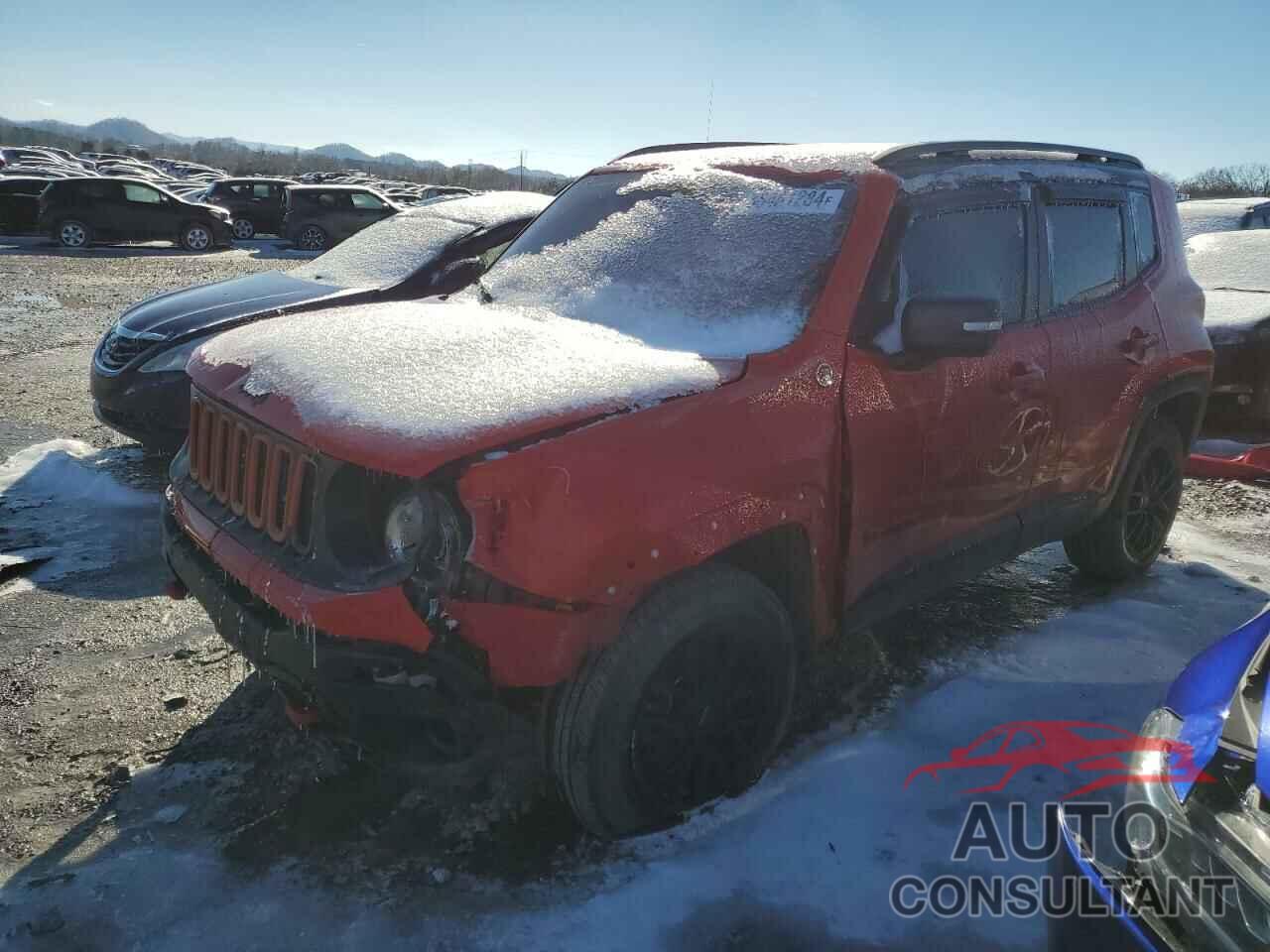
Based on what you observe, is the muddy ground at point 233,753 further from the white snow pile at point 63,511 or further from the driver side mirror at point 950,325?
the driver side mirror at point 950,325

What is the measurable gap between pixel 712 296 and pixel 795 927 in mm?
1822

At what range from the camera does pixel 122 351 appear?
18.4 feet

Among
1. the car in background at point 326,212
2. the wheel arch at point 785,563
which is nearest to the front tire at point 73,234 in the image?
the car in background at point 326,212

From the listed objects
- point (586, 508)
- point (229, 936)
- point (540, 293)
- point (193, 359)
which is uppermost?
point (540, 293)

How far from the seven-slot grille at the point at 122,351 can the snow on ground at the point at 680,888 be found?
354 centimetres

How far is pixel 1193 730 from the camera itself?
193cm

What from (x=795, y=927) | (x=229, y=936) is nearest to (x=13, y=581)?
(x=229, y=936)

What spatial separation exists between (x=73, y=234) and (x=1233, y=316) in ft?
67.9

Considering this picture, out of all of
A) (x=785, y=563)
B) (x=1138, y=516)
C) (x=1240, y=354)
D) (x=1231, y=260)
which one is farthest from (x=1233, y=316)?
(x=785, y=563)

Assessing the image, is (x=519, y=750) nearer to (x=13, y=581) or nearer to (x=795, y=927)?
(x=795, y=927)

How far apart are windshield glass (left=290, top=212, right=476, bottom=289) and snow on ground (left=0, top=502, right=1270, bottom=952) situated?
395cm

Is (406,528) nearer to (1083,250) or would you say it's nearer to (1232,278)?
(1083,250)

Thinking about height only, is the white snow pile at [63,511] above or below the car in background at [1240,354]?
below

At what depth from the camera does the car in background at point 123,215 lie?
61.0 feet
